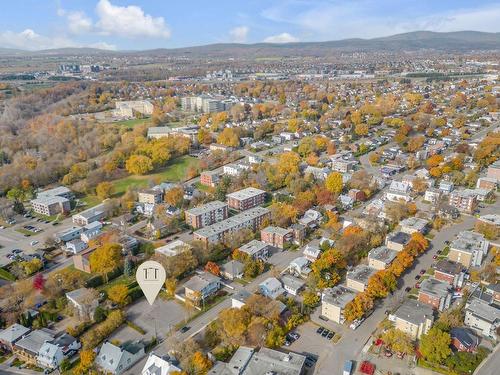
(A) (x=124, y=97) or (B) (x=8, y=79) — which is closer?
(A) (x=124, y=97)

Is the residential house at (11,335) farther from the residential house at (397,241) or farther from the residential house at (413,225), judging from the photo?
the residential house at (413,225)

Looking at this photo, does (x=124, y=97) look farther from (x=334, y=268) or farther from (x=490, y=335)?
(x=490, y=335)

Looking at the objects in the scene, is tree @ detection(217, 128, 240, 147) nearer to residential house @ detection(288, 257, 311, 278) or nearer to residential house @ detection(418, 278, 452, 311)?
residential house @ detection(288, 257, 311, 278)

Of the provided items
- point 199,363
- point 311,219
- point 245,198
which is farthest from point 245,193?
point 199,363

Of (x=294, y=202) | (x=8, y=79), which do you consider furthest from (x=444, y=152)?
(x=8, y=79)

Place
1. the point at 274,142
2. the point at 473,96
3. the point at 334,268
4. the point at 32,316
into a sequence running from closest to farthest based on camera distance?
the point at 32,316, the point at 334,268, the point at 274,142, the point at 473,96

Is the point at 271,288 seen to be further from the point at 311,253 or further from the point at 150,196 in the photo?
the point at 150,196

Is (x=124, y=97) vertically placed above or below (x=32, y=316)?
above
